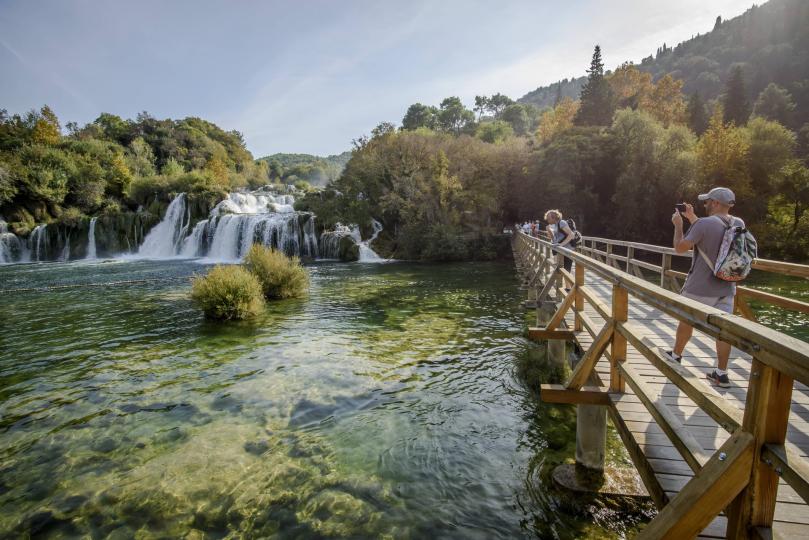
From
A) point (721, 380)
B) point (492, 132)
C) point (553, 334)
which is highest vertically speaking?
point (492, 132)

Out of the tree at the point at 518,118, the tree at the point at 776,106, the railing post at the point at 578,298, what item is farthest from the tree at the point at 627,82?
the railing post at the point at 578,298

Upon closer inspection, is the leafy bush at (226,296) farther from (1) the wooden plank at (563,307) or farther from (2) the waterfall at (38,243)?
(2) the waterfall at (38,243)

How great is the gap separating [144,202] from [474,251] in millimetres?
33955

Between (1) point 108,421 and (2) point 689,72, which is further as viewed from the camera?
(2) point 689,72

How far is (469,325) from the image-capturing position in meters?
11.5

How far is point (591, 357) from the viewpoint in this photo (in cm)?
402

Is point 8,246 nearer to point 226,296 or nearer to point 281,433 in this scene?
point 226,296

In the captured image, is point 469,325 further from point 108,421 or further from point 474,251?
point 474,251

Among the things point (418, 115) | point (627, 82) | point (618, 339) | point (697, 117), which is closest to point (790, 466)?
point (618, 339)

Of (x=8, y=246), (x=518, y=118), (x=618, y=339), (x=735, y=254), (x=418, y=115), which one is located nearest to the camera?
(x=618, y=339)

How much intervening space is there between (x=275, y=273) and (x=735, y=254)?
1358 cm

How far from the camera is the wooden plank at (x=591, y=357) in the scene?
12.6 ft

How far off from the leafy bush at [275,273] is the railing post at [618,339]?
1261cm

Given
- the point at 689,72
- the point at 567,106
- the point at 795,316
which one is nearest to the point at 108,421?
the point at 795,316
